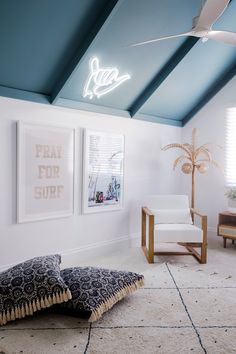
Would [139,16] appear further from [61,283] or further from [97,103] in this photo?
[61,283]

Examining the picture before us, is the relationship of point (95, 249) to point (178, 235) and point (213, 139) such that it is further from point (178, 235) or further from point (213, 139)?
point (213, 139)

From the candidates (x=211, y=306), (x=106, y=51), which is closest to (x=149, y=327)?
(x=211, y=306)

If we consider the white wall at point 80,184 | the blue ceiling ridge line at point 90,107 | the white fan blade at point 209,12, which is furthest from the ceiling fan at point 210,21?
the white wall at point 80,184

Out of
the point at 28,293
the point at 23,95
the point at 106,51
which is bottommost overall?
the point at 28,293

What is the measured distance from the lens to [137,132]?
4.50 m

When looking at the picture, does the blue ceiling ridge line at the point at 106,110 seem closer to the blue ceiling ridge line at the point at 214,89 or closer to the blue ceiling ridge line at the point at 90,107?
the blue ceiling ridge line at the point at 90,107

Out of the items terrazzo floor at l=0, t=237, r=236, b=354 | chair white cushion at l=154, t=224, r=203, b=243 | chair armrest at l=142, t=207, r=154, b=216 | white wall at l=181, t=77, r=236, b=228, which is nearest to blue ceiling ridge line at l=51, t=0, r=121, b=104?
chair armrest at l=142, t=207, r=154, b=216

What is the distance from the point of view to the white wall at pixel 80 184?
3.09m

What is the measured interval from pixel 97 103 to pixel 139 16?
1194 mm

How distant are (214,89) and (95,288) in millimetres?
3784

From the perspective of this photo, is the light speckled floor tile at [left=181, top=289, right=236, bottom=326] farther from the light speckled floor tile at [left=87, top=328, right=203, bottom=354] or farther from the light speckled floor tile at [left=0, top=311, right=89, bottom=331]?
the light speckled floor tile at [left=0, top=311, right=89, bottom=331]

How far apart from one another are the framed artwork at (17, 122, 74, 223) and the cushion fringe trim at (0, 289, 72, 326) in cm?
110

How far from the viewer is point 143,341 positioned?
205cm

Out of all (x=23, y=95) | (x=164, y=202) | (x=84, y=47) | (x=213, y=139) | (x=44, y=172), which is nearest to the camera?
(x=84, y=47)
